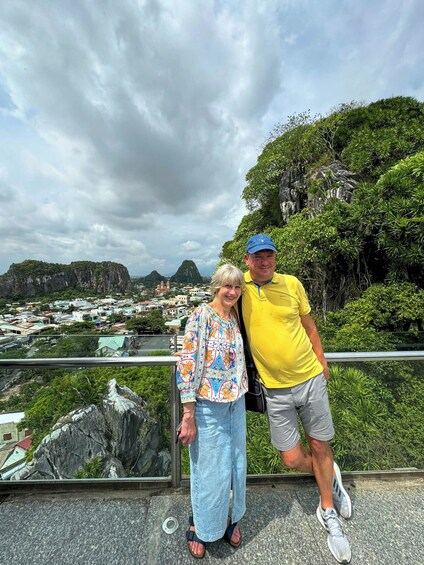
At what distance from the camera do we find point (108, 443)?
5.82ft

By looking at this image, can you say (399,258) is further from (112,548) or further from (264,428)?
(112,548)

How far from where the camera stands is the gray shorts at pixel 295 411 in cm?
144

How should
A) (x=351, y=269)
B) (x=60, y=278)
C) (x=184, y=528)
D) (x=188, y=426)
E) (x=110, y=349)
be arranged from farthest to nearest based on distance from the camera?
(x=60, y=278)
(x=351, y=269)
(x=110, y=349)
(x=184, y=528)
(x=188, y=426)

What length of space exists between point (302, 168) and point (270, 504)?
15374mm

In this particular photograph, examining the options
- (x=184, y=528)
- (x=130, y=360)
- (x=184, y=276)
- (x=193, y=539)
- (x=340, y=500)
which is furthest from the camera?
(x=184, y=276)

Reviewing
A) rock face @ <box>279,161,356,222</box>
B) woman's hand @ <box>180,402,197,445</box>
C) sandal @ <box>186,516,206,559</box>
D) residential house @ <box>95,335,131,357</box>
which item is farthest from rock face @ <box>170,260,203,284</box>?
woman's hand @ <box>180,402,197,445</box>

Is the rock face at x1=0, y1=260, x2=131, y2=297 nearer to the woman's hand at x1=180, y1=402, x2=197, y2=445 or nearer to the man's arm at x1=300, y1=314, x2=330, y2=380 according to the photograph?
the woman's hand at x1=180, y1=402, x2=197, y2=445

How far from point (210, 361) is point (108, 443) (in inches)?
47.7

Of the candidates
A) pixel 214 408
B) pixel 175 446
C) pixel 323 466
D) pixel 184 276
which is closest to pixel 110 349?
pixel 175 446

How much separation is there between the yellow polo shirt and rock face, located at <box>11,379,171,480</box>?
1024mm

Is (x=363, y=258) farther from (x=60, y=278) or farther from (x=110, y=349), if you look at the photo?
(x=60, y=278)

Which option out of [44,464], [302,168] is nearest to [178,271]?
[302,168]

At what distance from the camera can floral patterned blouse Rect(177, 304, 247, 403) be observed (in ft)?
4.00

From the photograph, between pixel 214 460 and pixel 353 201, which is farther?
pixel 353 201
